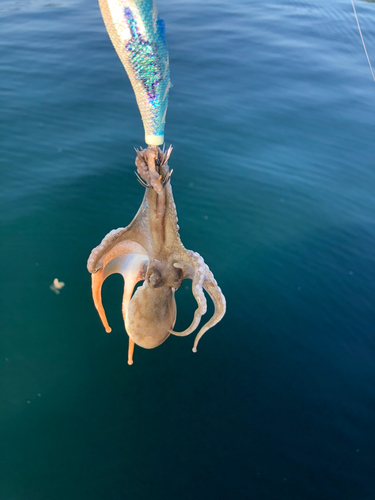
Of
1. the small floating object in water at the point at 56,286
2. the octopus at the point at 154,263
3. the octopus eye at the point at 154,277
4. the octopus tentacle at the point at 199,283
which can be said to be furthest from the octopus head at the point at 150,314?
the small floating object in water at the point at 56,286

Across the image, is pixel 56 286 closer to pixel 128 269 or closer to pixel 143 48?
pixel 128 269

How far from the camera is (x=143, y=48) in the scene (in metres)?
2.08

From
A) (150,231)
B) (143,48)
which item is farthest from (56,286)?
(143,48)

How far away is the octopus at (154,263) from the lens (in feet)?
9.99

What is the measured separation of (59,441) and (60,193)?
5.16m

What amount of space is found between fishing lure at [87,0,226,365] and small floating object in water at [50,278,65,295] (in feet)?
9.88

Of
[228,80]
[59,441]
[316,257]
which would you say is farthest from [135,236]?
[228,80]

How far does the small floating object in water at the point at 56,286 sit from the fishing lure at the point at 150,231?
301 centimetres

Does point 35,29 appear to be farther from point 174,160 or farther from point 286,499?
point 286,499

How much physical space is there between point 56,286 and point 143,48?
19.6ft

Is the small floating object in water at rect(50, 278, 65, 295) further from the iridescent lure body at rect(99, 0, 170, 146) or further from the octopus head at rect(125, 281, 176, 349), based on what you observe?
the iridescent lure body at rect(99, 0, 170, 146)

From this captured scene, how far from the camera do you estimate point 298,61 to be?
1215 cm

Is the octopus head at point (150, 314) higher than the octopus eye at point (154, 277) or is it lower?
lower

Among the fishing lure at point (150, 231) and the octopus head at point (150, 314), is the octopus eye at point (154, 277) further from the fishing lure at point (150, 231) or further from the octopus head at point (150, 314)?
the octopus head at point (150, 314)
